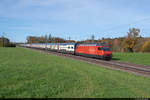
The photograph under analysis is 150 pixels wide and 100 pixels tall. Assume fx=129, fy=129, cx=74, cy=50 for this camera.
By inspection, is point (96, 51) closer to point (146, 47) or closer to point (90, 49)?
point (90, 49)

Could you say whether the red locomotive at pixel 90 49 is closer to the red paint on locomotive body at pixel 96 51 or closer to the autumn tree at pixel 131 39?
the red paint on locomotive body at pixel 96 51

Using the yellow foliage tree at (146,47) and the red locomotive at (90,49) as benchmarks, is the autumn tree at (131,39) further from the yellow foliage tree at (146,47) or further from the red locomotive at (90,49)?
the red locomotive at (90,49)

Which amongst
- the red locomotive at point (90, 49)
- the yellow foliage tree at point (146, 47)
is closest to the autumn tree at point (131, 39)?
the yellow foliage tree at point (146, 47)

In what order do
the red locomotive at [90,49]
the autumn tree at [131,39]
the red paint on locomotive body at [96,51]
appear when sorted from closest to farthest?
the red paint on locomotive body at [96,51] → the red locomotive at [90,49] → the autumn tree at [131,39]

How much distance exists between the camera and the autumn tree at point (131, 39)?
53.6 metres

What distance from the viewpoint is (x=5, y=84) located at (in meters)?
6.92

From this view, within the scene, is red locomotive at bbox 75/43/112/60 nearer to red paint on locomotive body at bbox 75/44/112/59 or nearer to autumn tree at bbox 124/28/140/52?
red paint on locomotive body at bbox 75/44/112/59

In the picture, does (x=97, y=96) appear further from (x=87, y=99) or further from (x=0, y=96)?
(x=0, y=96)

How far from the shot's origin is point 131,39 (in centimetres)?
5381

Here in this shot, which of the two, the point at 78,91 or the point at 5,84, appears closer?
the point at 78,91

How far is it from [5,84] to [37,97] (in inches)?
103

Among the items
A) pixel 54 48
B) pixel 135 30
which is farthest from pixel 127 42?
pixel 54 48

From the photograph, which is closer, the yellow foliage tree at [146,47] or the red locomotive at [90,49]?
the red locomotive at [90,49]

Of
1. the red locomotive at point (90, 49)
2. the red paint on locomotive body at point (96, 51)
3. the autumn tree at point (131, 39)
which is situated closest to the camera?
the red paint on locomotive body at point (96, 51)
